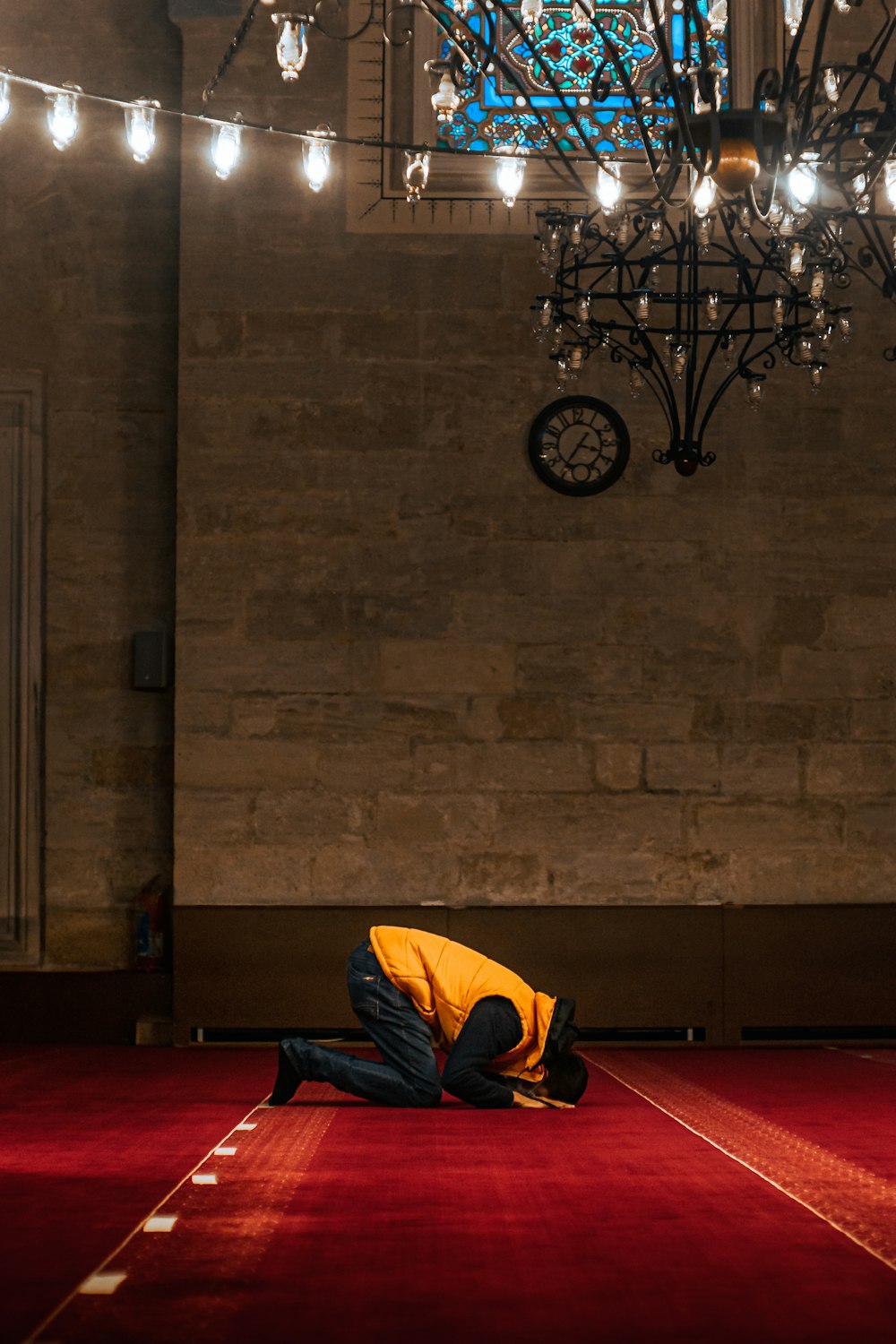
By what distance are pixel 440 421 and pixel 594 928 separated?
245 cm

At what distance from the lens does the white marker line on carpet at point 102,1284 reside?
100.0 inches

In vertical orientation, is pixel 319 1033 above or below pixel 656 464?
below

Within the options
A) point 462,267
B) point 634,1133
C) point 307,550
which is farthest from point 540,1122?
point 462,267

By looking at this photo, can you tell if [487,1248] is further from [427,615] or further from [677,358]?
[427,615]

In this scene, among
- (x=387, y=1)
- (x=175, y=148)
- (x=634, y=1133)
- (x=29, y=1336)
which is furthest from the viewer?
(x=175, y=148)

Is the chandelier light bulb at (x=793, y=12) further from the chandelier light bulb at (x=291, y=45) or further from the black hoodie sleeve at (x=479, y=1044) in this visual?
the black hoodie sleeve at (x=479, y=1044)

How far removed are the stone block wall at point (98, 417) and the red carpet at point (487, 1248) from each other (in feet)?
10.6

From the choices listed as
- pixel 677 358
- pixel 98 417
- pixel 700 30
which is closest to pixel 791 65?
pixel 700 30

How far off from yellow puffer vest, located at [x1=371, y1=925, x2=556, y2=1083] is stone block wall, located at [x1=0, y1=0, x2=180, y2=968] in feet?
10.0

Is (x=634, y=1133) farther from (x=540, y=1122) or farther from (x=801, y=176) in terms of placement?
(x=801, y=176)

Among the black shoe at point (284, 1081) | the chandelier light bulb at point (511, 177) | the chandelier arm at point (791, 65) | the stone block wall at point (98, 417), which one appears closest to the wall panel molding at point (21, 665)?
the stone block wall at point (98, 417)

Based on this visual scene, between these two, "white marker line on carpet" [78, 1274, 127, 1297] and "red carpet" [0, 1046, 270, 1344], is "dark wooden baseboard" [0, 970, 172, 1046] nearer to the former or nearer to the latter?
"red carpet" [0, 1046, 270, 1344]

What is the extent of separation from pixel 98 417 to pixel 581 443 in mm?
2318

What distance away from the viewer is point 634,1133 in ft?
14.6
